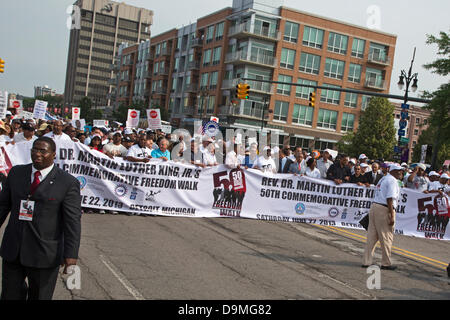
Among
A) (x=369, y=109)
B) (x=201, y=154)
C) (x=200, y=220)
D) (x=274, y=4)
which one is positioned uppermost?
(x=274, y=4)

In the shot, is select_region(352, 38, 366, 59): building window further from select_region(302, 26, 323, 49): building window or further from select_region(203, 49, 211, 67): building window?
select_region(203, 49, 211, 67): building window

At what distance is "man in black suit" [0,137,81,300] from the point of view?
13.5 feet

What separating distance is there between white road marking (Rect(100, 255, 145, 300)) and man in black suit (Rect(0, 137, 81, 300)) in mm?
1696

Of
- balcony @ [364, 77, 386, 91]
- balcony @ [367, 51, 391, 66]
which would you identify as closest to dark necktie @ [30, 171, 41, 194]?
balcony @ [367, 51, 391, 66]

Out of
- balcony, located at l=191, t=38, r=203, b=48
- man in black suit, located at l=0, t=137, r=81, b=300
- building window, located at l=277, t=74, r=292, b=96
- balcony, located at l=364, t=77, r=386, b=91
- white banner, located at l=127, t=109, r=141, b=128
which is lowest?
man in black suit, located at l=0, t=137, r=81, b=300

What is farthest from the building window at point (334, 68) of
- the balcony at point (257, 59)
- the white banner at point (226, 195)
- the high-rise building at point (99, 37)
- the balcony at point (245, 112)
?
the high-rise building at point (99, 37)

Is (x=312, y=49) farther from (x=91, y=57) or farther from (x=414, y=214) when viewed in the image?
(x=91, y=57)

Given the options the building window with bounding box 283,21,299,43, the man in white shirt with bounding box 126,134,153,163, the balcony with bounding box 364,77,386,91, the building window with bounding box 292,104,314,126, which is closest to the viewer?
the man in white shirt with bounding box 126,134,153,163

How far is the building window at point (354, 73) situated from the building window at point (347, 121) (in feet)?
14.5

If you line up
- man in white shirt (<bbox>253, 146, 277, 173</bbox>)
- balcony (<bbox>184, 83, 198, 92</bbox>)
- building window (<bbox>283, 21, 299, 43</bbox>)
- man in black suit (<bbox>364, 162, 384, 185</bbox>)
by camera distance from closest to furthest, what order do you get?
man in white shirt (<bbox>253, 146, 277, 173</bbox>) < man in black suit (<bbox>364, 162, 384, 185</bbox>) < building window (<bbox>283, 21, 299, 43</bbox>) < balcony (<bbox>184, 83, 198, 92</bbox>)

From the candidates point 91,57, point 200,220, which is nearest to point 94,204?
point 200,220

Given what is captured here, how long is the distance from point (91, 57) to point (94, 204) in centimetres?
16312

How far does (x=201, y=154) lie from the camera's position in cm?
1330

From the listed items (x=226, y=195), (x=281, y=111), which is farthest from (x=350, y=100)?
(x=226, y=195)
